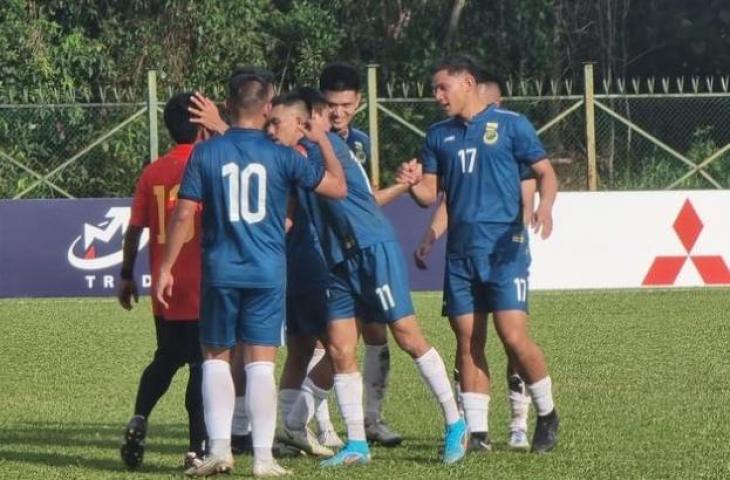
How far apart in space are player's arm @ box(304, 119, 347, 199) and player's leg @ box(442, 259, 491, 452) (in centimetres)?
84

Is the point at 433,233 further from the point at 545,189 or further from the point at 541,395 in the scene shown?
the point at 541,395

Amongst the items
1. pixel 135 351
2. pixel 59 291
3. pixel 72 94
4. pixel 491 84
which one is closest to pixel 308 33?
pixel 72 94

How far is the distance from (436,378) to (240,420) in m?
1.13

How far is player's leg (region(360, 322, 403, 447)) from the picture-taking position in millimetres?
10117

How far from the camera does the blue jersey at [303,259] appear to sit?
31.5 feet

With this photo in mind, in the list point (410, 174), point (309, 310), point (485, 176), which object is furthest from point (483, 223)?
point (309, 310)

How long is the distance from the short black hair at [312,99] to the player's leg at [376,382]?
4.78ft

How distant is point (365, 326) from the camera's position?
1016 centimetres

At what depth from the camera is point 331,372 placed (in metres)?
10.1

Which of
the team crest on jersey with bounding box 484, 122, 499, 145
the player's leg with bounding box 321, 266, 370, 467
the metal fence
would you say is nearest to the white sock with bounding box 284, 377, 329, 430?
the player's leg with bounding box 321, 266, 370, 467

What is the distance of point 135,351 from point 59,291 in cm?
624

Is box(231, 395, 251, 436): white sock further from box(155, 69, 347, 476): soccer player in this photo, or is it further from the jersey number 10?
the jersey number 10

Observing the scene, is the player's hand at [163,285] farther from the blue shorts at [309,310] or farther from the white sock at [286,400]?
the white sock at [286,400]

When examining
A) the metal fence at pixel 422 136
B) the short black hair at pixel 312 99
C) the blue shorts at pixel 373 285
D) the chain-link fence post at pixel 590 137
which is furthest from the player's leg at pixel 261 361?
the chain-link fence post at pixel 590 137
